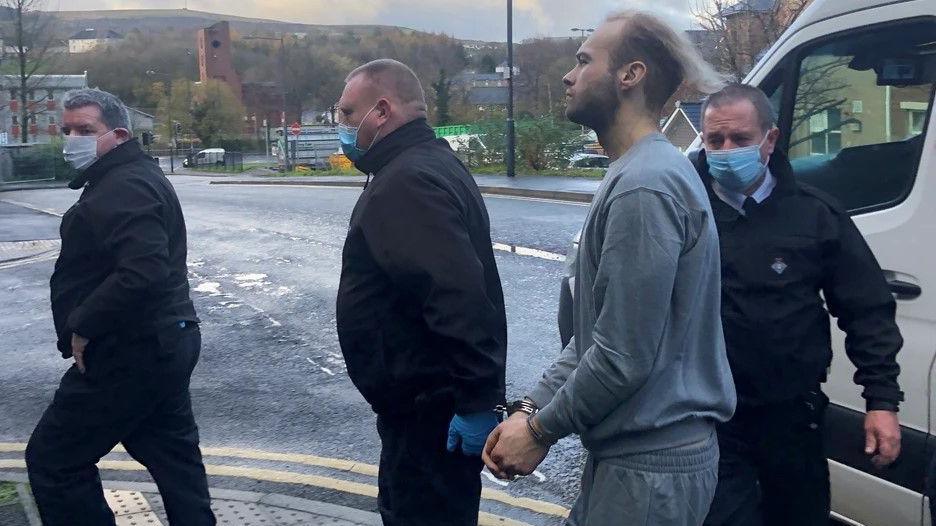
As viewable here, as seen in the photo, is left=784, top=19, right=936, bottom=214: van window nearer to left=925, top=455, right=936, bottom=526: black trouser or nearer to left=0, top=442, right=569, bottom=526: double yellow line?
left=925, top=455, right=936, bottom=526: black trouser

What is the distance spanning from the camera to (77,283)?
370 cm

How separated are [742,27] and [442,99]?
2765 cm

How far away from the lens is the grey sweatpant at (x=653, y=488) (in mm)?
2168

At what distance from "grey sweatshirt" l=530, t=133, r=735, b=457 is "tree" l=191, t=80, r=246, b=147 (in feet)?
295

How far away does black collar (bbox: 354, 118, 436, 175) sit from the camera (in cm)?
303

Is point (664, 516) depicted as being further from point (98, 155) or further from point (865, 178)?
point (98, 155)

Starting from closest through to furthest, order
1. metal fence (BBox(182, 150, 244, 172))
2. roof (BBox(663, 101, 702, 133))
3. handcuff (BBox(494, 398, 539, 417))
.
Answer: handcuff (BBox(494, 398, 539, 417))
roof (BBox(663, 101, 702, 133))
metal fence (BBox(182, 150, 244, 172))

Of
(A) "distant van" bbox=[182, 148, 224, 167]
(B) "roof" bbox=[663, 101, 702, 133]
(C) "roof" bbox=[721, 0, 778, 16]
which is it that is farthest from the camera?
(A) "distant van" bbox=[182, 148, 224, 167]

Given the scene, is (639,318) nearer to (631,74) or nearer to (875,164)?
(631,74)

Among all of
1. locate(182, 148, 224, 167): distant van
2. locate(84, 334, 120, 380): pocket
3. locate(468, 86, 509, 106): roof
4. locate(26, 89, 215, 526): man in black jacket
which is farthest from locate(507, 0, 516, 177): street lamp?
locate(182, 148, 224, 167): distant van

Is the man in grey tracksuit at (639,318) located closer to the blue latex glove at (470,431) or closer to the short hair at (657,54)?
the short hair at (657,54)

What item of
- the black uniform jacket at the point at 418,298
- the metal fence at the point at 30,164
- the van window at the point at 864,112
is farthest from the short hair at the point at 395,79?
the metal fence at the point at 30,164

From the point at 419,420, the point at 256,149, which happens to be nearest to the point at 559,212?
the point at 419,420

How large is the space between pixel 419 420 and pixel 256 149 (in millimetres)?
97637
